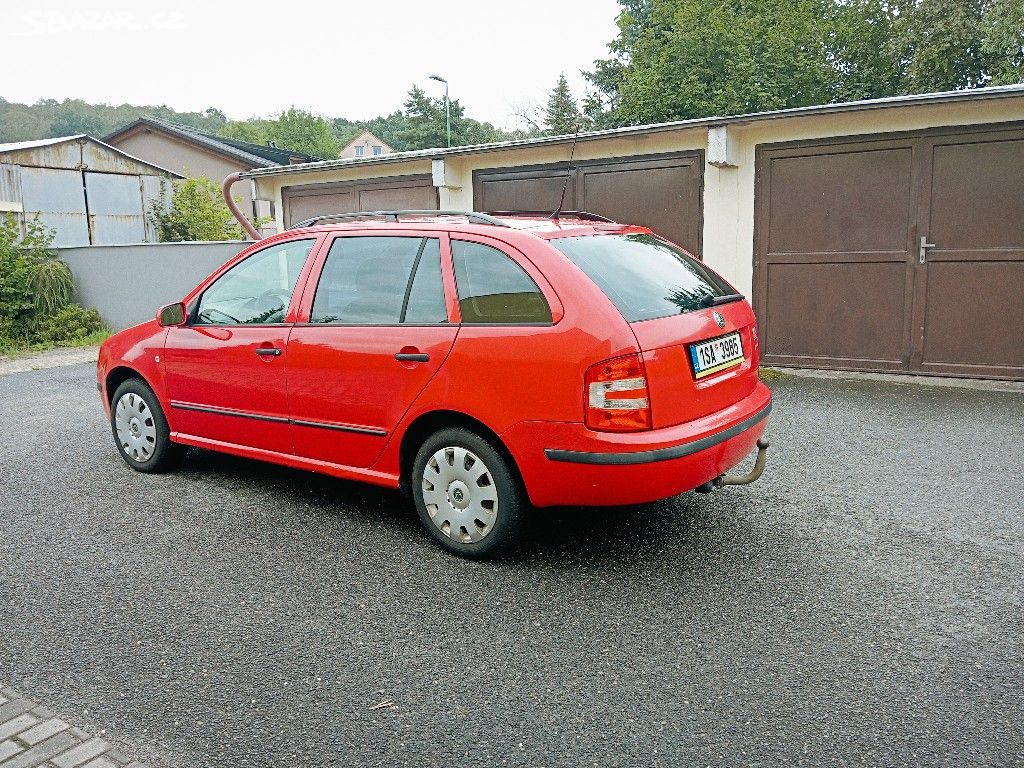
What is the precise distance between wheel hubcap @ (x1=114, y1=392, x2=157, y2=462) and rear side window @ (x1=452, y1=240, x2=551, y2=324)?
266 cm

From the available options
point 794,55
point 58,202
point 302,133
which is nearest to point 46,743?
point 58,202

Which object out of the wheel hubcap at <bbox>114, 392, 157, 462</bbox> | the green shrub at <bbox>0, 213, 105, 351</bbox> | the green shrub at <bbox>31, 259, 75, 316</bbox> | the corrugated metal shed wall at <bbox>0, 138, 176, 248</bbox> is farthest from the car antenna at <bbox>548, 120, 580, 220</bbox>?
the corrugated metal shed wall at <bbox>0, 138, 176, 248</bbox>

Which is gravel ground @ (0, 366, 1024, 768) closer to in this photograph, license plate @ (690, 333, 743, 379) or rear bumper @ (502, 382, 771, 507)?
rear bumper @ (502, 382, 771, 507)

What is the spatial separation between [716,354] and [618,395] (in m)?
0.71

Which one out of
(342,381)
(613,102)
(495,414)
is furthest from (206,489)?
(613,102)

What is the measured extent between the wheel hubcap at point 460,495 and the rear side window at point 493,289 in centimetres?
67

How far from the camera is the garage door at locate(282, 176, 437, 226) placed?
481 inches

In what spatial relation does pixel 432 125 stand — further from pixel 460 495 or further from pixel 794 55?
pixel 460 495

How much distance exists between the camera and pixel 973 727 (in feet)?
9.05

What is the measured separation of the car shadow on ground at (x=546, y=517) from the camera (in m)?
4.31

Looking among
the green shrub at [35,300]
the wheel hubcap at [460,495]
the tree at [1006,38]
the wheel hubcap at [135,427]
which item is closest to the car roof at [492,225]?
the wheel hubcap at [460,495]

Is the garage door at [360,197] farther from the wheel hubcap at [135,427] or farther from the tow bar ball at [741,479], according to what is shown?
the tow bar ball at [741,479]

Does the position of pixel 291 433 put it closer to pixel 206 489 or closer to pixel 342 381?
pixel 342 381

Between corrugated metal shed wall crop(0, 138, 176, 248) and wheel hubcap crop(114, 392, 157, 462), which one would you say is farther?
corrugated metal shed wall crop(0, 138, 176, 248)
